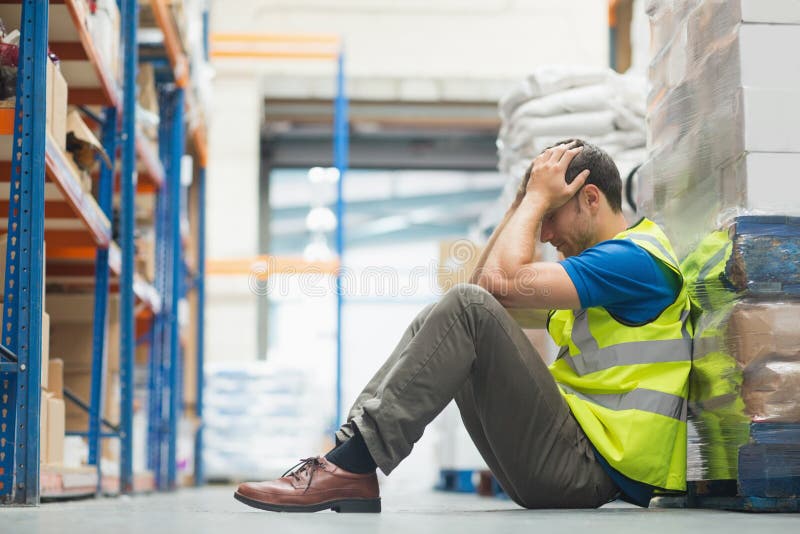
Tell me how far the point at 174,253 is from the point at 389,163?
581 centimetres

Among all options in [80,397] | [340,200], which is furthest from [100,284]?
[340,200]

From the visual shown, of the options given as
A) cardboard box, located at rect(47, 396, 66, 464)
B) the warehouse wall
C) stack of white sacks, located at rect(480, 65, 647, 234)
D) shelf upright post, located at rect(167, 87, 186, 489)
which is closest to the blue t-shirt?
stack of white sacks, located at rect(480, 65, 647, 234)

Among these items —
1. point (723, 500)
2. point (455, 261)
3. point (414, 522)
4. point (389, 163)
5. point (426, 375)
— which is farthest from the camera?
point (389, 163)

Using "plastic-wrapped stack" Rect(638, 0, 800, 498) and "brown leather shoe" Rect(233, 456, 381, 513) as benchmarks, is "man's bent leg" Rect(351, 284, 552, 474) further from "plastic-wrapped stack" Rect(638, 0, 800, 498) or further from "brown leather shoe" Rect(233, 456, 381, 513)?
"plastic-wrapped stack" Rect(638, 0, 800, 498)

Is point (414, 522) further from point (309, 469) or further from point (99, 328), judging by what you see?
point (99, 328)

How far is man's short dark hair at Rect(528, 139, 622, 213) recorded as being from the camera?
10.7 feet

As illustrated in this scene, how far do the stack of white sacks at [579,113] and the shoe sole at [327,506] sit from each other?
270 cm

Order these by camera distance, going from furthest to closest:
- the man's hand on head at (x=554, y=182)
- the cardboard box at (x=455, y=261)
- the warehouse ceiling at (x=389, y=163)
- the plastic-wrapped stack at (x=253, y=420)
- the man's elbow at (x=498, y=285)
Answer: the warehouse ceiling at (x=389, y=163), the plastic-wrapped stack at (x=253, y=420), the cardboard box at (x=455, y=261), the man's hand on head at (x=554, y=182), the man's elbow at (x=498, y=285)

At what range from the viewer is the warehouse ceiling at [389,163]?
41.1 ft

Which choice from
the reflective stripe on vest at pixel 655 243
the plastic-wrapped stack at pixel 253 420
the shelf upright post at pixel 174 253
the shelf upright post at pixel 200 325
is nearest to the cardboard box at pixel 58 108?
the reflective stripe on vest at pixel 655 243

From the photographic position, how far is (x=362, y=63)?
491 inches

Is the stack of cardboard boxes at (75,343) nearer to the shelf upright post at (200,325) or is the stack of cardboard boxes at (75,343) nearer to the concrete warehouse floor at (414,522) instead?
the concrete warehouse floor at (414,522)

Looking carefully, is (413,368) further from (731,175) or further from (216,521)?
(731,175)

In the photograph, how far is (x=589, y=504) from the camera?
313 cm
